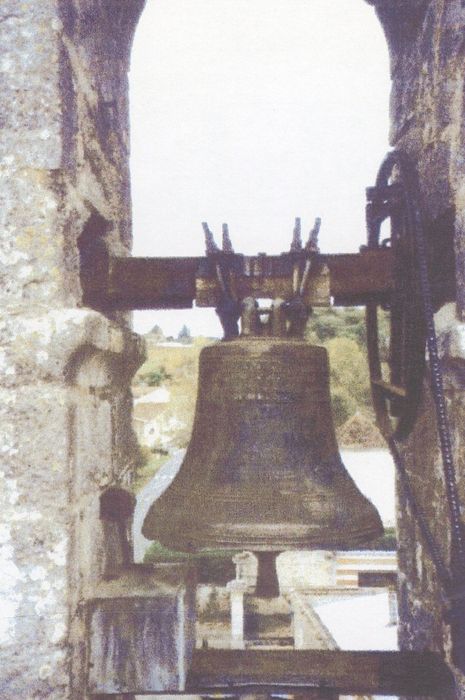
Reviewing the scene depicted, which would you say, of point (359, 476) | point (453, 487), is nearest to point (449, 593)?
point (453, 487)

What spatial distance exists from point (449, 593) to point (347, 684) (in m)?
0.47

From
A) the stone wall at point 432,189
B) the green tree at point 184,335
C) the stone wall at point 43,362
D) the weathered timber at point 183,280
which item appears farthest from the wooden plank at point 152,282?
the green tree at point 184,335

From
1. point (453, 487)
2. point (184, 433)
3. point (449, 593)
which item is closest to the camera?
point (449, 593)

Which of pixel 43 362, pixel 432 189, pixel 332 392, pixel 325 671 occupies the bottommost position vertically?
pixel 332 392

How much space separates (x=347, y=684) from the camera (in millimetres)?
1780

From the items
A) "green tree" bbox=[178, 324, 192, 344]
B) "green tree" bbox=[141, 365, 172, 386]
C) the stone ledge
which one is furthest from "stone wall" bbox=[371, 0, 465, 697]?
"green tree" bbox=[178, 324, 192, 344]

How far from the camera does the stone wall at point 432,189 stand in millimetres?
1741

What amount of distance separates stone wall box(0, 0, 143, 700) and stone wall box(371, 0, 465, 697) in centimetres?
84

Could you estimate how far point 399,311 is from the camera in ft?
6.50

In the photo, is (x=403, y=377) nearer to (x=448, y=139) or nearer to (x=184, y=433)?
(x=448, y=139)

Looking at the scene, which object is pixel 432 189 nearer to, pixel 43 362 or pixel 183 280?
pixel 183 280

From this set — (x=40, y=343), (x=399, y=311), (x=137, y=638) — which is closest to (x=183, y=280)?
(x=40, y=343)

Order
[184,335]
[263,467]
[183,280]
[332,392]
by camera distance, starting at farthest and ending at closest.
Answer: [184,335]
[332,392]
[183,280]
[263,467]

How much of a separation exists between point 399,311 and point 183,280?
0.59 metres
